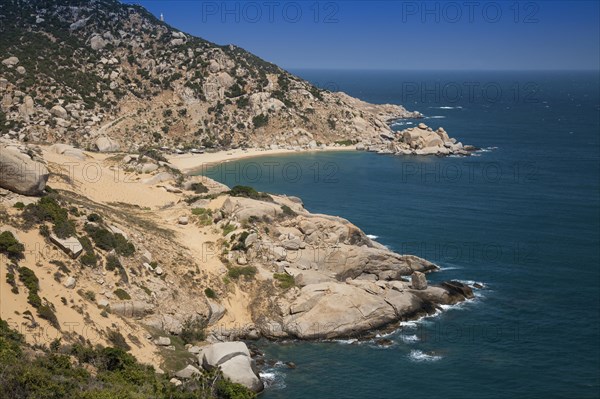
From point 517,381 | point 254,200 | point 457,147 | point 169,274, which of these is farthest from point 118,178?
point 457,147

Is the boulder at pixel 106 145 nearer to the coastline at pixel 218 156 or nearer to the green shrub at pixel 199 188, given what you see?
the coastline at pixel 218 156

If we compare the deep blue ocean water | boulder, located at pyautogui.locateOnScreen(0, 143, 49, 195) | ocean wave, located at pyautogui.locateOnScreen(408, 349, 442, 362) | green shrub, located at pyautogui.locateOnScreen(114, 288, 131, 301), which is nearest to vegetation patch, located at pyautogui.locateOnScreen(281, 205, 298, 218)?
the deep blue ocean water

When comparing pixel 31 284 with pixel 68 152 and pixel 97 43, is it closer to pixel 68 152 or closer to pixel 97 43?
pixel 68 152

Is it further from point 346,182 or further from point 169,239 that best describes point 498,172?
point 169,239

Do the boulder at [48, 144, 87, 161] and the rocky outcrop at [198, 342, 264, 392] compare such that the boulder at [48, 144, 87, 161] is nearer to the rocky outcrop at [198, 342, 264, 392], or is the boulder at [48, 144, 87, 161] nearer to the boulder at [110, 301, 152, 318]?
the boulder at [110, 301, 152, 318]

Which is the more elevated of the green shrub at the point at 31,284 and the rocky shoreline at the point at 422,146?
the rocky shoreline at the point at 422,146

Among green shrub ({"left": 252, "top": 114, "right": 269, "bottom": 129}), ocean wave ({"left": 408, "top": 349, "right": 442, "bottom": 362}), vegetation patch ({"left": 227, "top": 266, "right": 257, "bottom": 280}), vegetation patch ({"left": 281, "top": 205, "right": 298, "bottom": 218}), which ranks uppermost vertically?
green shrub ({"left": 252, "top": 114, "right": 269, "bottom": 129})

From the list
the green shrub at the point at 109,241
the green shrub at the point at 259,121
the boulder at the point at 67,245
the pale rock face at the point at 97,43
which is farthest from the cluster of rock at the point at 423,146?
the boulder at the point at 67,245
